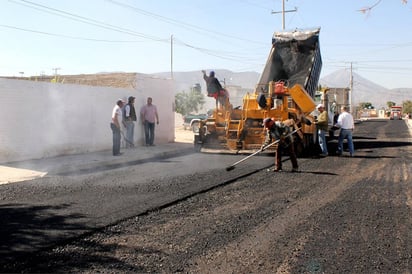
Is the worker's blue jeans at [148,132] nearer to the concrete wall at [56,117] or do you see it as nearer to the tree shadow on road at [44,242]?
the concrete wall at [56,117]

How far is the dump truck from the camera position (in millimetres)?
12320

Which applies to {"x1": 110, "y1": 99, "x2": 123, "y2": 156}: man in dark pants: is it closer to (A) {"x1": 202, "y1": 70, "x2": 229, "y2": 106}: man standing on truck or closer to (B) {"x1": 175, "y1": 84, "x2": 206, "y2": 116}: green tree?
(A) {"x1": 202, "y1": 70, "x2": 229, "y2": 106}: man standing on truck

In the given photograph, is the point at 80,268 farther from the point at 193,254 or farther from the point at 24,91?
the point at 24,91

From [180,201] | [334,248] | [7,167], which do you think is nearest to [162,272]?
[334,248]

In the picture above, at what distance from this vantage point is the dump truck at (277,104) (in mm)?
12320

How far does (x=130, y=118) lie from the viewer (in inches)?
529

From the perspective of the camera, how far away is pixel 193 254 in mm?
4281

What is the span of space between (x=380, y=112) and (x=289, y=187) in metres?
94.6

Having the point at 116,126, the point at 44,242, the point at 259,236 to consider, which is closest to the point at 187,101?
the point at 116,126

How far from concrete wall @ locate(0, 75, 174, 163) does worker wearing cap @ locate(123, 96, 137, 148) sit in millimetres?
604

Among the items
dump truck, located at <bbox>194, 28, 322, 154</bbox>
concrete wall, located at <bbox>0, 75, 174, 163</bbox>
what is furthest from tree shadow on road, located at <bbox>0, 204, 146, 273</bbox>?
dump truck, located at <bbox>194, 28, 322, 154</bbox>

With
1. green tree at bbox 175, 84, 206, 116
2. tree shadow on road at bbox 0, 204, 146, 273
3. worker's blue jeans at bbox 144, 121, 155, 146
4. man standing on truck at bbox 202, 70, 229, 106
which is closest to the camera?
tree shadow on road at bbox 0, 204, 146, 273

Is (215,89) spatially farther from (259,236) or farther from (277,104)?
(259,236)

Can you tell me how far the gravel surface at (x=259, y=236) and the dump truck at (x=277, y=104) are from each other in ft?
15.4
